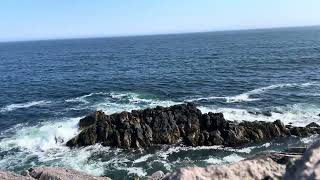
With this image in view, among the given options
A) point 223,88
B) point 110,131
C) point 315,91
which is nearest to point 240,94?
point 223,88

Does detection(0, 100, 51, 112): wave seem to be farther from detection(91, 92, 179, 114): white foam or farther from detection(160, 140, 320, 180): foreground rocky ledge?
detection(160, 140, 320, 180): foreground rocky ledge

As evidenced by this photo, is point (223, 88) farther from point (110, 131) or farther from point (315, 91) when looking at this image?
point (110, 131)

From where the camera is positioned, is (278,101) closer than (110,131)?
No

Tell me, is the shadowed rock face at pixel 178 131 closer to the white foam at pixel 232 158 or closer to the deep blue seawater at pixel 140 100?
the deep blue seawater at pixel 140 100

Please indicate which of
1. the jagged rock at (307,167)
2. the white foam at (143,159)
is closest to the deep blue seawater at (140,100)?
the white foam at (143,159)

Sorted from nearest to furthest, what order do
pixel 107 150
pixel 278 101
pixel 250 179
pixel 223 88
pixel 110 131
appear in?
pixel 250 179
pixel 107 150
pixel 110 131
pixel 278 101
pixel 223 88

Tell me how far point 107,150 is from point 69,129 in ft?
28.0

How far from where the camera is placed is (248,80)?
78.4m

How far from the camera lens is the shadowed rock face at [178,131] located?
4272 centimetres

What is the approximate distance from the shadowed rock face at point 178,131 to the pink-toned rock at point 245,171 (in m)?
30.0

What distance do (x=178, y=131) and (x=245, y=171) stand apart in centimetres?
3220

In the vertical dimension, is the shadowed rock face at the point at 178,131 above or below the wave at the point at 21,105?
above

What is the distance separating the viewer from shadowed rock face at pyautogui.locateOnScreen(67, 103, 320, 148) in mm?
42719

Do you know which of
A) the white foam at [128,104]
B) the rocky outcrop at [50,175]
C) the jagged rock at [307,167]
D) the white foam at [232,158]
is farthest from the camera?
the white foam at [128,104]
